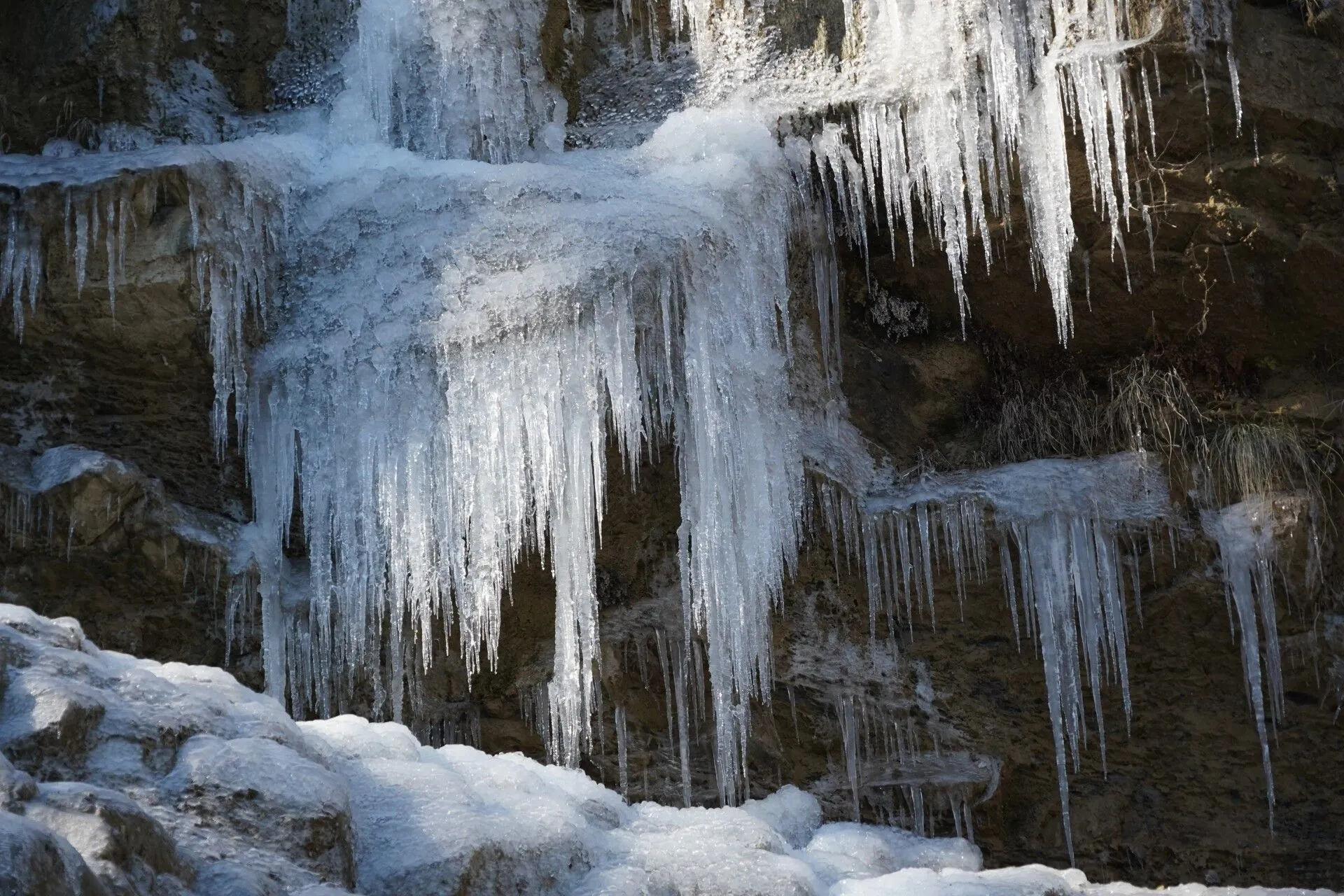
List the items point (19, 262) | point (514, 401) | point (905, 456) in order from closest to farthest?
point (514, 401) → point (19, 262) → point (905, 456)

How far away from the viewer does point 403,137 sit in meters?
9.88

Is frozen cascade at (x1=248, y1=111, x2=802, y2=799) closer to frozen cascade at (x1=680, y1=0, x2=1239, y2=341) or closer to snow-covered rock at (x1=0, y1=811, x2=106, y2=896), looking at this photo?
frozen cascade at (x1=680, y1=0, x2=1239, y2=341)

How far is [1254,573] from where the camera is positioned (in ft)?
29.3

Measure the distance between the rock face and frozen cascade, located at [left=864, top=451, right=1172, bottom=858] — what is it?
0.23 metres

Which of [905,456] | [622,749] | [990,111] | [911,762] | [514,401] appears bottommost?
[911,762]

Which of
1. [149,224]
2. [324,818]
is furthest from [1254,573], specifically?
[149,224]

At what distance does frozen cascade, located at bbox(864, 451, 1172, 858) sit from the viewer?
354 inches

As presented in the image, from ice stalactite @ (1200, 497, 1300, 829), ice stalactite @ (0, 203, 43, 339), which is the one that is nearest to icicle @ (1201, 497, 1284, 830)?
ice stalactite @ (1200, 497, 1300, 829)

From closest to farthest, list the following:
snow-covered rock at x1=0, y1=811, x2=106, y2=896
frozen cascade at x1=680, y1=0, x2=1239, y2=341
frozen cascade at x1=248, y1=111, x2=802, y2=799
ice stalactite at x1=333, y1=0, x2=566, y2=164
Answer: snow-covered rock at x1=0, y1=811, x2=106, y2=896 < frozen cascade at x1=248, y1=111, x2=802, y2=799 < frozen cascade at x1=680, y1=0, x2=1239, y2=341 < ice stalactite at x1=333, y1=0, x2=566, y2=164

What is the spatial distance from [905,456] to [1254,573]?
205 centimetres

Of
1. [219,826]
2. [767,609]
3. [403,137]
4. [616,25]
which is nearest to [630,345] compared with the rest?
[767,609]

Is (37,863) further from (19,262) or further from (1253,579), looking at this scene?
(1253,579)

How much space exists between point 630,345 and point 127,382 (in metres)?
2.68

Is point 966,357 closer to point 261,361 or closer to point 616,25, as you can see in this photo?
point 616,25
